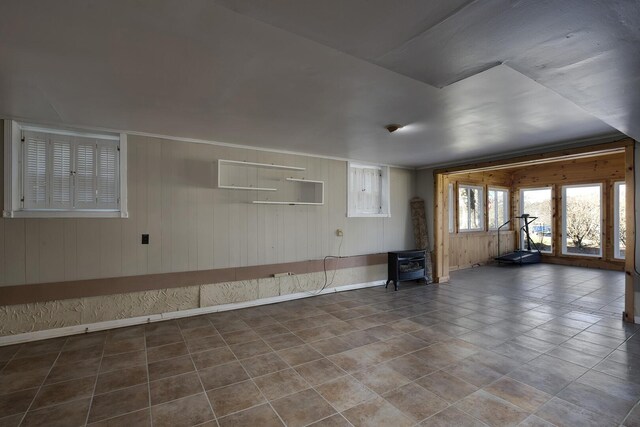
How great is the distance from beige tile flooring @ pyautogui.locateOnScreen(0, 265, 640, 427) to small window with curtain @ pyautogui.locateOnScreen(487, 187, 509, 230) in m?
4.97

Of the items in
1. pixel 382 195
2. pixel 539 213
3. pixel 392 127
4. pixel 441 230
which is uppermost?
pixel 392 127

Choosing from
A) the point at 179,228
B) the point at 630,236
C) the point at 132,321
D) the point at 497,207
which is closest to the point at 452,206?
the point at 497,207

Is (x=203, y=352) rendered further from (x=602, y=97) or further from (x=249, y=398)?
(x=602, y=97)

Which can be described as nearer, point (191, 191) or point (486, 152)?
point (191, 191)

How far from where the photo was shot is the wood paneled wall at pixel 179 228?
140 inches

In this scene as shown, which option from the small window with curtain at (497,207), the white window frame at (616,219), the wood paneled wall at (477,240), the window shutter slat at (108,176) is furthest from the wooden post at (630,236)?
the window shutter slat at (108,176)

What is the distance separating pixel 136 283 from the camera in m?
3.97

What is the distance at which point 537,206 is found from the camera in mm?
9383

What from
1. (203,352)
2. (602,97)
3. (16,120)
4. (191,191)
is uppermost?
(16,120)

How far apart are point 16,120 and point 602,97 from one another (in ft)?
17.8

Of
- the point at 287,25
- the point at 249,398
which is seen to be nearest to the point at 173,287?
the point at 249,398

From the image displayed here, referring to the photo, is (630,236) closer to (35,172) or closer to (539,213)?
(539,213)

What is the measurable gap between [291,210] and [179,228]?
178 centimetres

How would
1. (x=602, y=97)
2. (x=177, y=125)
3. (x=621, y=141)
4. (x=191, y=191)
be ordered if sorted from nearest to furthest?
(x=602, y=97) < (x=177, y=125) < (x=621, y=141) < (x=191, y=191)
